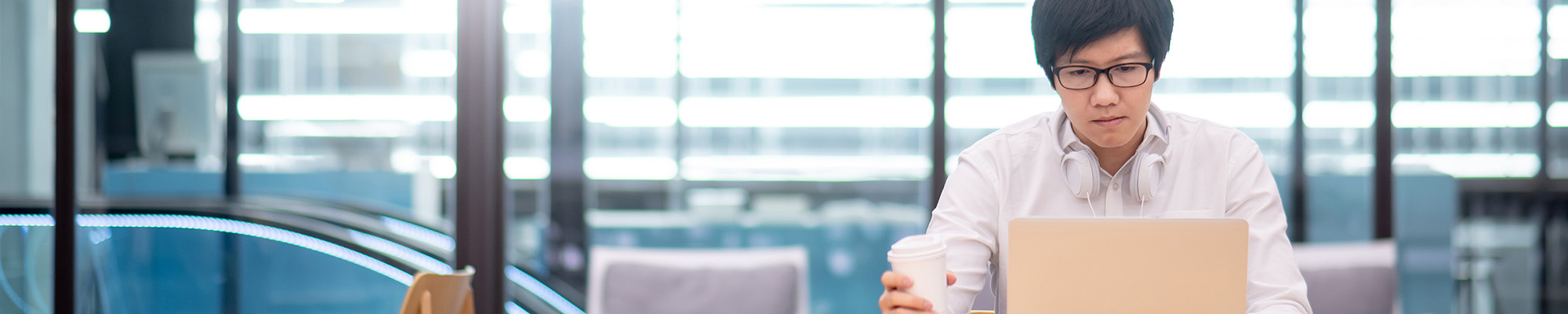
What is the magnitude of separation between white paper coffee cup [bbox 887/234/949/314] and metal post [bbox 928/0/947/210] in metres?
2.13

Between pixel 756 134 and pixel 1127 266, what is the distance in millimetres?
2437

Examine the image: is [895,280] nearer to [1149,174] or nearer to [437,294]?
[1149,174]

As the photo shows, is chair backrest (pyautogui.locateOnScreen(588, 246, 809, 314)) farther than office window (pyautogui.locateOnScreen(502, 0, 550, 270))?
No

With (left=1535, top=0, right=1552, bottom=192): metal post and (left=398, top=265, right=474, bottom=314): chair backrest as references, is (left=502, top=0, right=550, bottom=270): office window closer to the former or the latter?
(left=398, top=265, right=474, bottom=314): chair backrest

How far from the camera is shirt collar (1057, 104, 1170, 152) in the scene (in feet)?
4.02

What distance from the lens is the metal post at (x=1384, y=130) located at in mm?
2941

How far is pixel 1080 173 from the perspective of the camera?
1.23 meters

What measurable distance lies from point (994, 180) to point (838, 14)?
193 centimetres

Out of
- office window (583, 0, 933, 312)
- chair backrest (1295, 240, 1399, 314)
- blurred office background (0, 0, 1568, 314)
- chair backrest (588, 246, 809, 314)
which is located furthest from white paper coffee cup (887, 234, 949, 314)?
office window (583, 0, 933, 312)

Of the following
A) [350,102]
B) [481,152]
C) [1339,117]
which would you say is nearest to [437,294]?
[481,152]

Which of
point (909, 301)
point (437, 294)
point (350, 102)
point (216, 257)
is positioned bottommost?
point (216, 257)

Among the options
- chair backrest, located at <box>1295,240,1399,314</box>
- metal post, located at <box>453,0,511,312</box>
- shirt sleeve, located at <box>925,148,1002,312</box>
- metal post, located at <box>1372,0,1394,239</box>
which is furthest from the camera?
metal post, located at <box>453,0,511,312</box>

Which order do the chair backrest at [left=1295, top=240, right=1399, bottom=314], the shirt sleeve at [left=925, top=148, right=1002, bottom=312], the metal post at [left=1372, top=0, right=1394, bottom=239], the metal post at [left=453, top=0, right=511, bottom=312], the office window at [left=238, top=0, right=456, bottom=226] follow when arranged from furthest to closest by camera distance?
the office window at [left=238, top=0, right=456, bottom=226] → the metal post at [left=453, top=0, right=511, bottom=312] → the metal post at [left=1372, top=0, right=1394, bottom=239] → the chair backrest at [left=1295, top=240, right=1399, bottom=314] → the shirt sleeve at [left=925, top=148, right=1002, bottom=312]

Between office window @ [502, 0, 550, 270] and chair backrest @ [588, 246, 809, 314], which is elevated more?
office window @ [502, 0, 550, 270]
